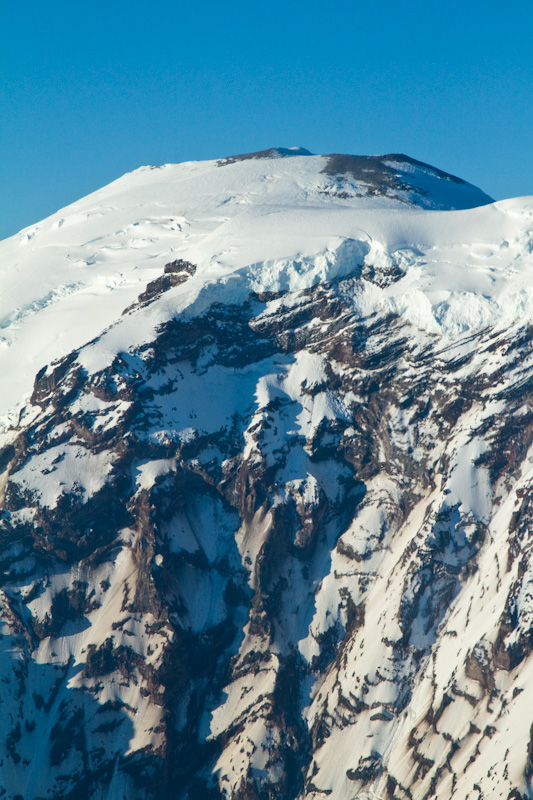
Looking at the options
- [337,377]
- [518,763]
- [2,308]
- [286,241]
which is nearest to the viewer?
[518,763]

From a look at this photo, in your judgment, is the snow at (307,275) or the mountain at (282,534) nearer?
the mountain at (282,534)

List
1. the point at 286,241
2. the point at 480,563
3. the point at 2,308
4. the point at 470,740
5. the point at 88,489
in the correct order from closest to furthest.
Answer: the point at 470,740 < the point at 480,563 < the point at 88,489 < the point at 286,241 < the point at 2,308

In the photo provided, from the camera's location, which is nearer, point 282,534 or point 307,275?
point 282,534

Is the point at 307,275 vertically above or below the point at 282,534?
above

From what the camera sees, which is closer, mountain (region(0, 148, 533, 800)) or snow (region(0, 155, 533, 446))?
mountain (region(0, 148, 533, 800))

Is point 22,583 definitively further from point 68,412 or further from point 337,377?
point 337,377

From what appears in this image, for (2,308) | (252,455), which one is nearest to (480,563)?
(252,455)

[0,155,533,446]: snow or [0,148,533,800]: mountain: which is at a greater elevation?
[0,155,533,446]: snow

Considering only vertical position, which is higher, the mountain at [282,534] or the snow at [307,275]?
the snow at [307,275]
